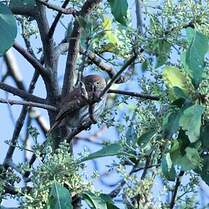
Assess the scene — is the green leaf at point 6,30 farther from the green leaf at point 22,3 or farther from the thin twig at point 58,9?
the thin twig at point 58,9

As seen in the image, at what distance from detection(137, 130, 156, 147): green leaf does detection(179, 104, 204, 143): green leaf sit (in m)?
0.18

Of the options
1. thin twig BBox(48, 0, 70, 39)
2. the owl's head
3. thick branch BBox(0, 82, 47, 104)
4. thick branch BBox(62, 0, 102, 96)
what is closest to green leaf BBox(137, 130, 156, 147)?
the owl's head

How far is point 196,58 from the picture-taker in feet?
6.82

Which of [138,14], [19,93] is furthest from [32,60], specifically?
[138,14]

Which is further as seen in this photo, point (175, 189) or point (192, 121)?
point (175, 189)

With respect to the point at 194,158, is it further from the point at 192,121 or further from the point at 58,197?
the point at 58,197

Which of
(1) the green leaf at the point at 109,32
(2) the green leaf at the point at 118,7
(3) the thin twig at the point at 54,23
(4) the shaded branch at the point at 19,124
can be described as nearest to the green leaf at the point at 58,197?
(2) the green leaf at the point at 118,7

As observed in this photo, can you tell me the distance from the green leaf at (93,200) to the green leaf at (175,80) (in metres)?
0.34

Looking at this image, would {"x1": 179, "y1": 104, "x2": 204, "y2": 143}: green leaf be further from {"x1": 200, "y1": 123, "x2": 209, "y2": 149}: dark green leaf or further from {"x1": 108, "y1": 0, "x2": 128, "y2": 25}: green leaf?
{"x1": 108, "y1": 0, "x2": 128, "y2": 25}: green leaf

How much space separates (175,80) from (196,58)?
0.14 metres

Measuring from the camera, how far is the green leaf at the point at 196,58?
208 cm

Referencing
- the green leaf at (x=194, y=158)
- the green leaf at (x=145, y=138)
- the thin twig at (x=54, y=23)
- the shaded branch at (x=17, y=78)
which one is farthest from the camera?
the shaded branch at (x=17, y=78)

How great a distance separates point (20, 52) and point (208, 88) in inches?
43.5

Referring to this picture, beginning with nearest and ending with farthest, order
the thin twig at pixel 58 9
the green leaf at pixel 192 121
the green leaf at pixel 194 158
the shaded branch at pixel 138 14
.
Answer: the green leaf at pixel 192 121
the green leaf at pixel 194 158
the shaded branch at pixel 138 14
the thin twig at pixel 58 9
